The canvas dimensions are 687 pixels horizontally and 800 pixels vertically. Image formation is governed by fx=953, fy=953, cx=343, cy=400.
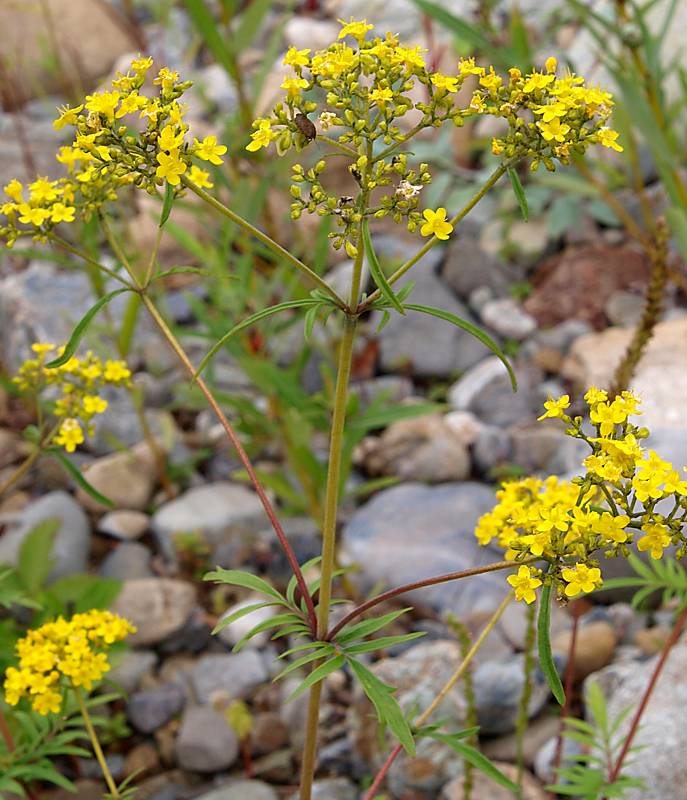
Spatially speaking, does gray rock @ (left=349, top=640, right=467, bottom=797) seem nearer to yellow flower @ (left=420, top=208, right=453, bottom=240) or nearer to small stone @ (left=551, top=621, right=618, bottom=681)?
small stone @ (left=551, top=621, right=618, bottom=681)

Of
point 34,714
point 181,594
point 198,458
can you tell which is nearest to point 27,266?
point 198,458

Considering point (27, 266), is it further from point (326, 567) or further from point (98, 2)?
point (326, 567)

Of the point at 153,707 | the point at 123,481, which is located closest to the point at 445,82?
the point at 153,707

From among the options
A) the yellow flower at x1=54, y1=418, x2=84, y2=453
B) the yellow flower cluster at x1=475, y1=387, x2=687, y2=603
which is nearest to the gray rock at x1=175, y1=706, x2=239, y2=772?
the yellow flower at x1=54, y1=418, x2=84, y2=453

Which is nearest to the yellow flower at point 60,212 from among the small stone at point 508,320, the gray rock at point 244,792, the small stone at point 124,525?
the gray rock at point 244,792

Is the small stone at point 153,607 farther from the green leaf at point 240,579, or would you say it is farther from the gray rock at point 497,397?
the green leaf at point 240,579

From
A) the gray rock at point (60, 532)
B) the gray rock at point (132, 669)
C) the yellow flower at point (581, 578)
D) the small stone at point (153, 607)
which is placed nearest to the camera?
the yellow flower at point (581, 578)
